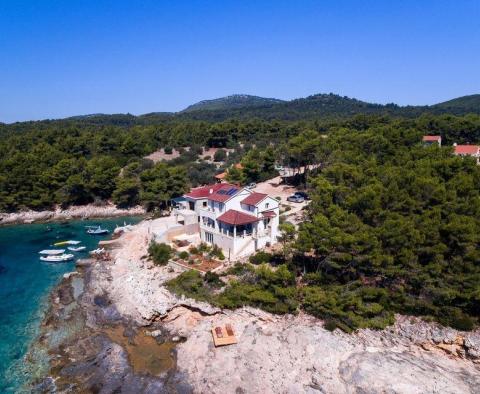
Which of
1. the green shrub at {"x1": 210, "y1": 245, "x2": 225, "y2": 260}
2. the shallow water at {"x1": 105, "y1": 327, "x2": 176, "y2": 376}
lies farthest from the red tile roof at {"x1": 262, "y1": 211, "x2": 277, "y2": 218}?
the shallow water at {"x1": 105, "y1": 327, "x2": 176, "y2": 376}

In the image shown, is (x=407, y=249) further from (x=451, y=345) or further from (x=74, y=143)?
(x=74, y=143)

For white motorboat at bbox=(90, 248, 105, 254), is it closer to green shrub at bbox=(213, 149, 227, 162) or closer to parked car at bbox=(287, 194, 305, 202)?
parked car at bbox=(287, 194, 305, 202)

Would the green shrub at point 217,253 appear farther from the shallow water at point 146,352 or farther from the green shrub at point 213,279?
the shallow water at point 146,352

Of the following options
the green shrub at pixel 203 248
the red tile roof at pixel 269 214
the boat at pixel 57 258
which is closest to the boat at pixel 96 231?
the boat at pixel 57 258

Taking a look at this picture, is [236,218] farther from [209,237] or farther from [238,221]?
[209,237]

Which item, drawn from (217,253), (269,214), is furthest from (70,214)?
(269,214)
